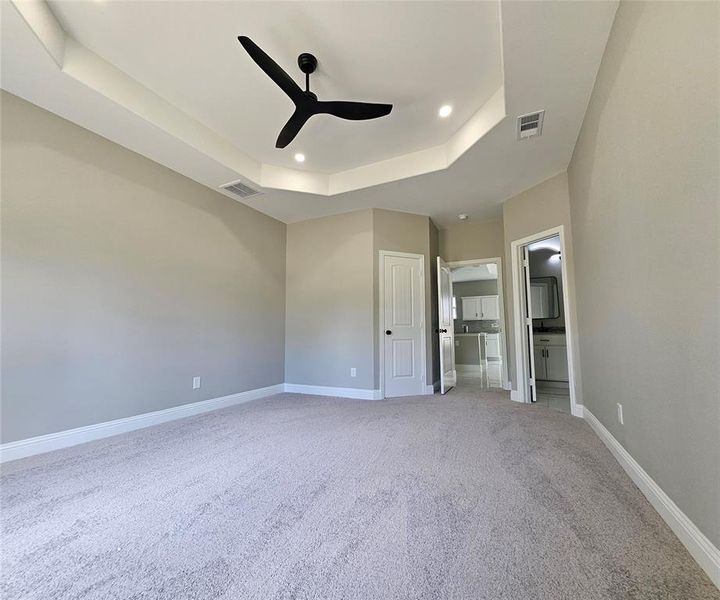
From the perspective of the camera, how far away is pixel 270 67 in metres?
2.05

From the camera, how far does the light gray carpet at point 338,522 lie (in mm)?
1121

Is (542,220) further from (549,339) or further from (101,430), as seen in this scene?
(101,430)

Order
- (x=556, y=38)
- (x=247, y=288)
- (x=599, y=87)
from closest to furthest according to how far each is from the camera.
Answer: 1. (x=556, y=38)
2. (x=599, y=87)
3. (x=247, y=288)

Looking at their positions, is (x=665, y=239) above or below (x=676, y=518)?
above

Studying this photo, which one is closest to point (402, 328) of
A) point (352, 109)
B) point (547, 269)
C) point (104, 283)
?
point (352, 109)

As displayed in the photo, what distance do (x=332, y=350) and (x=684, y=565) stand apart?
3.87 meters

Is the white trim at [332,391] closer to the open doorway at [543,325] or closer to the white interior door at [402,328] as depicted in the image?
the white interior door at [402,328]

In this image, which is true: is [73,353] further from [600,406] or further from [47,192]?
[600,406]

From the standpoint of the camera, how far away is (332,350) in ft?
15.4

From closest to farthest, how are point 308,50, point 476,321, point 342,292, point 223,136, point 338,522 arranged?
1. point 338,522
2. point 308,50
3. point 223,136
4. point 342,292
5. point 476,321

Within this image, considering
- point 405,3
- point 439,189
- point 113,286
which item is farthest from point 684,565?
point 113,286

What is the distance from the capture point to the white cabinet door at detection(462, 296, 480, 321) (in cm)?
932

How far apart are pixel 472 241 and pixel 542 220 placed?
171 cm

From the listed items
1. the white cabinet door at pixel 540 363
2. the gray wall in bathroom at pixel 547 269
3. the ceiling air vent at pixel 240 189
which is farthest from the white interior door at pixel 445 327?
the ceiling air vent at pixel 240 189
